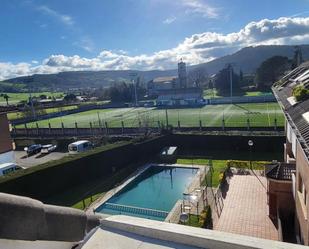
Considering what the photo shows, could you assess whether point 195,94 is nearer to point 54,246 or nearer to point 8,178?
point 8,178

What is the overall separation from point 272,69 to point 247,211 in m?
66.0

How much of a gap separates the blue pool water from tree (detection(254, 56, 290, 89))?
58.6m

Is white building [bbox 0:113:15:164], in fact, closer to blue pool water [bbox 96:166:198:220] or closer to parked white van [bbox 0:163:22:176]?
parked white van [bbox 0:163:22:176]

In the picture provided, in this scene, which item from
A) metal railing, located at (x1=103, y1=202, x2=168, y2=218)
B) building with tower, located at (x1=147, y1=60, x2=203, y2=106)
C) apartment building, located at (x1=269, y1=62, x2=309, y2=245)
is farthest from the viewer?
building with tower, located at (x1=147, y1=60, x2=203, y2=106)

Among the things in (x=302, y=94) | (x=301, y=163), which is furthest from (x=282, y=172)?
(x=301, y=163)

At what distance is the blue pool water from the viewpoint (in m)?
15.8

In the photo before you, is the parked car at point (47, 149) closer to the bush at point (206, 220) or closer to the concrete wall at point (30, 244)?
the bush at point (206, 220)

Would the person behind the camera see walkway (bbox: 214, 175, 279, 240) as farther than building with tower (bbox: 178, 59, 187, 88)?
No

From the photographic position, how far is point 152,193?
1895cm

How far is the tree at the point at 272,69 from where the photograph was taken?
233ft

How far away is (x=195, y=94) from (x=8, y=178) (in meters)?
62.0

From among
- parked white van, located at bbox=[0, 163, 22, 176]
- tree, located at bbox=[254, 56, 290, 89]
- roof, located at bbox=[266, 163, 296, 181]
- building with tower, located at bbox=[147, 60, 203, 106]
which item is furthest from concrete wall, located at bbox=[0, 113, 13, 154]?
tree, located at bbox=[254, 56, 290, 89]

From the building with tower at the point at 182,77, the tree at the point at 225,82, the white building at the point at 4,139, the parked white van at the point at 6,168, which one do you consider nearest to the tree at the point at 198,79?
the building with tower at the point at 182,77

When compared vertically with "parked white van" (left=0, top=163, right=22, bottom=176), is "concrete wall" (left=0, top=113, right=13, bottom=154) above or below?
above
